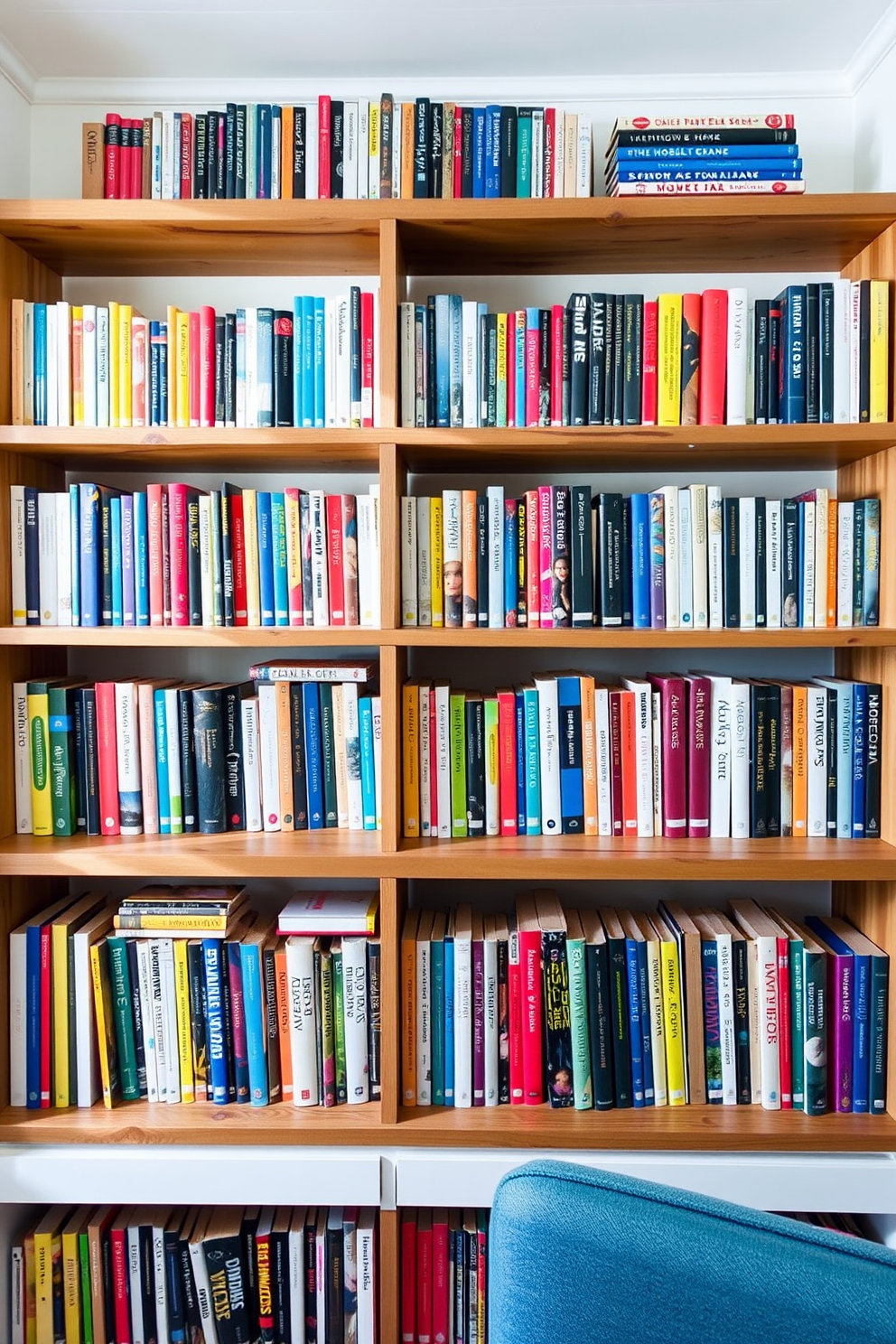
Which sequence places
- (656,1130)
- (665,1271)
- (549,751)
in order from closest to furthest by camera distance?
1. (665,1271)
2. (656,1130)
3. (549,751)

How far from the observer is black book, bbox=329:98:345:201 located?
1.69 metres

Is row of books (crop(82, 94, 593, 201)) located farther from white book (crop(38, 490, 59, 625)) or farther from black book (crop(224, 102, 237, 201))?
white book (crop(38, 490, 59, 625))

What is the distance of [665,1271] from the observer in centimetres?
79

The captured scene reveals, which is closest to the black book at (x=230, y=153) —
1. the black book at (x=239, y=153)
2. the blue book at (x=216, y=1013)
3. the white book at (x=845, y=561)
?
the black book at (x=239, y=153)

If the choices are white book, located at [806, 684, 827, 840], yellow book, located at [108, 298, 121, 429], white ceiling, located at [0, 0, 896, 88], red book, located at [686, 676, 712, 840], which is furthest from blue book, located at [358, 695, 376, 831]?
white ceiling, located at [0, 0, 896, 88]

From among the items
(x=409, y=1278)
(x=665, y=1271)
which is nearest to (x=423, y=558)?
(x=665, y=1271)

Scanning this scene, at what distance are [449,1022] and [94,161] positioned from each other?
170 centimetres

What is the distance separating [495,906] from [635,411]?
1.03 m

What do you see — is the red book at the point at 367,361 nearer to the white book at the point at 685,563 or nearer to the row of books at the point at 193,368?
the row of books at the point at 193,368

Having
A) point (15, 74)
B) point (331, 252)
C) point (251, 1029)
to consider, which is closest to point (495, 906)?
point (251, 1029)

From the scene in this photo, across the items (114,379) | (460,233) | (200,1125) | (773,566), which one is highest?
(460,233)

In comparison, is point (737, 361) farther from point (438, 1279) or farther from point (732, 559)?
point (438, 1279)

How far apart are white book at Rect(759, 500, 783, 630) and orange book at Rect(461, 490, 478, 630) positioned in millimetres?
519

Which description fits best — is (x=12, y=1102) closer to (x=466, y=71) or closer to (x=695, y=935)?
(x=695, y=935)
